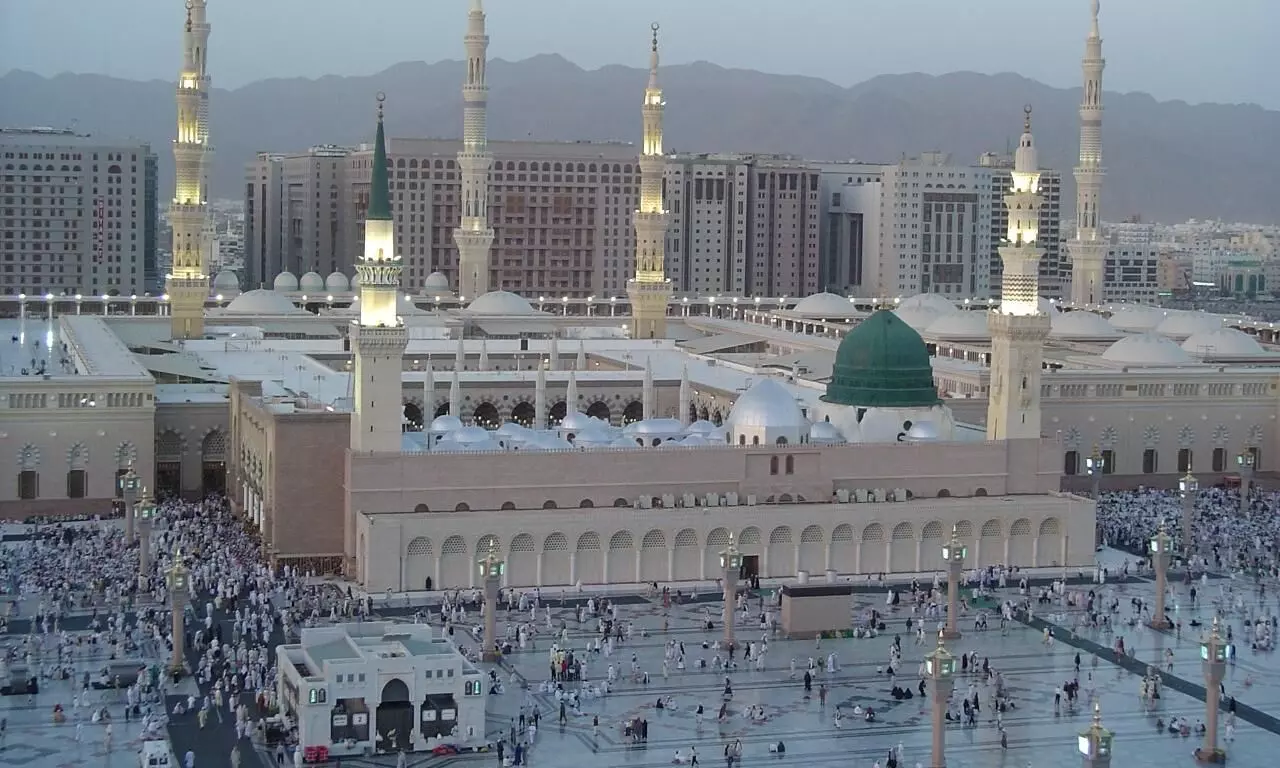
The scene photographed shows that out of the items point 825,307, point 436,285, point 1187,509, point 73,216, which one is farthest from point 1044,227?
point 1187,509

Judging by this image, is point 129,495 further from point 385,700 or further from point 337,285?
point 337,285

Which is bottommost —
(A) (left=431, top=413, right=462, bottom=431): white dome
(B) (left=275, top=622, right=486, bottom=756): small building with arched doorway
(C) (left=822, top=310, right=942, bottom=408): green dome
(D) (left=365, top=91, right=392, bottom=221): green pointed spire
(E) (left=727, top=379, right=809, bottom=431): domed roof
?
(B) (left=275, top=622, right=486, bottom=756): small building with arched doorway

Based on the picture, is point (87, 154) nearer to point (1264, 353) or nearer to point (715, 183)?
point (715, 183)

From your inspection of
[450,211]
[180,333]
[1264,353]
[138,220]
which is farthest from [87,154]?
[1264,353]

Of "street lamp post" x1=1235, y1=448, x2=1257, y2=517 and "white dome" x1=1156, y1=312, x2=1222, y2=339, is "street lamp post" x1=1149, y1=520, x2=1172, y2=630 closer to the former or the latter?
"street lamp post" x1=1235, y1=448, x2=1257, y2=517

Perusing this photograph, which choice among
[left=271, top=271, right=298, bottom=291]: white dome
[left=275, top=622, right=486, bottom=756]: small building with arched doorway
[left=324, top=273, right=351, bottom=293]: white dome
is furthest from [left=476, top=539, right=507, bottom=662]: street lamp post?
[left=271, top=271, right=298, bottom=291]: white dome
